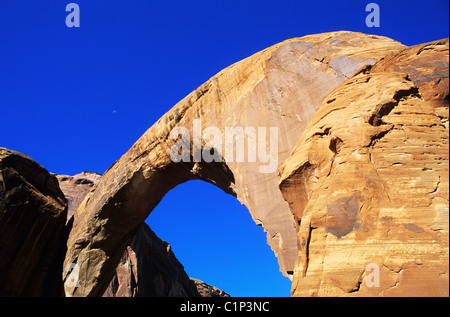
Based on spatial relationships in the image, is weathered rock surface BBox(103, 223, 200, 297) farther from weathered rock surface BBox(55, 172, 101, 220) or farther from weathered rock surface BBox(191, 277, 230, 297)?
weathered rock surface BBox(191, 277, 230, 297)

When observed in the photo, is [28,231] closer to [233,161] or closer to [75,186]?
[233,161]

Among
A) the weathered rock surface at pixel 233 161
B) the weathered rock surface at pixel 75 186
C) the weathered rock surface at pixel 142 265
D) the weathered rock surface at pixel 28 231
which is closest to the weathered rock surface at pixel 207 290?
the weathered rock surface at pixel 142 265

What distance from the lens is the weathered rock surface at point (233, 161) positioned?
686 cm

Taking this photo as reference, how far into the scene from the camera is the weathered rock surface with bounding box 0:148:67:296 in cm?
1052

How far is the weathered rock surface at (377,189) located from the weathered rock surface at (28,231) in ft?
30.1

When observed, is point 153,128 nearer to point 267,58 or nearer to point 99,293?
point 267,58

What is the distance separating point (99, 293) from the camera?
11.5m

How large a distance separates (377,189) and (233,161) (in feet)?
16.0

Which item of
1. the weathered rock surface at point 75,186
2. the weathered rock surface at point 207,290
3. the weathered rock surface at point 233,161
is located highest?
the weathered rock surface at point 75,186

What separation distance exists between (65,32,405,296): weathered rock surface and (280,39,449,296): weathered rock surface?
2163 mm

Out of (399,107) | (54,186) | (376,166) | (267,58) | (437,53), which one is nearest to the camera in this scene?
(376,166)

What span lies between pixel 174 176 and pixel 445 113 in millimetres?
8196

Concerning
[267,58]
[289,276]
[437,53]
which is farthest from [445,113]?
[267,58]

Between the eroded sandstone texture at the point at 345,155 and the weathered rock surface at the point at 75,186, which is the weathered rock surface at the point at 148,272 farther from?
the eroded sandstone texture at the point at 345,155
